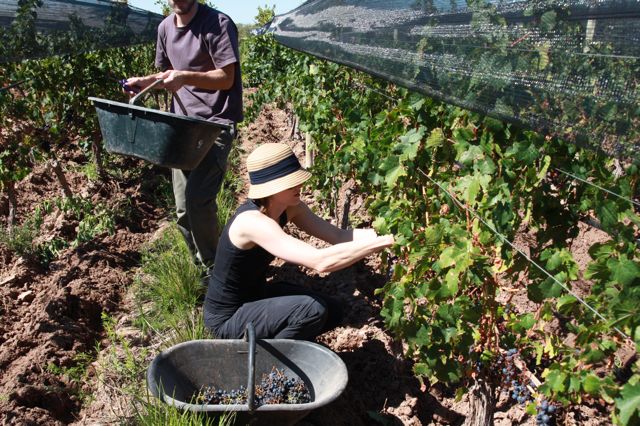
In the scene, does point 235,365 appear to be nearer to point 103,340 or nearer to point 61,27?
point 103,340

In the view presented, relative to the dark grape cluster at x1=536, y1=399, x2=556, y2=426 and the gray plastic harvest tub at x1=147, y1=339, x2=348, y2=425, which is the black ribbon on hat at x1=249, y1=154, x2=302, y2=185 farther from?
the dark grape cluster at x1=536, y1=399, x2=556, y2=426

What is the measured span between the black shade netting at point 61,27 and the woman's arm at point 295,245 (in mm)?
1928

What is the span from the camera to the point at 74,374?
10.5ft

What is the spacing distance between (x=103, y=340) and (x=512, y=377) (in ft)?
6.97

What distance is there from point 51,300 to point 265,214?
1.56 m

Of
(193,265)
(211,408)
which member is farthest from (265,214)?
(193,265)

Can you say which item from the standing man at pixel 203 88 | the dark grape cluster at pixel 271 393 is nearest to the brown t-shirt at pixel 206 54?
the standing man at pixel 203 88

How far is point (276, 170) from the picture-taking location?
275 centimetres

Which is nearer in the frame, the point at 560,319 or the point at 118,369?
the point at 118,369

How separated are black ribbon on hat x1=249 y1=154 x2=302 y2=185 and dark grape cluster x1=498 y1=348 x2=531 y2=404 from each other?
3.60ft

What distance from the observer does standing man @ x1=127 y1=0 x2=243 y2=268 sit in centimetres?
357

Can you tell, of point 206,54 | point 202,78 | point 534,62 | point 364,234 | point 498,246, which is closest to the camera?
point 534,62

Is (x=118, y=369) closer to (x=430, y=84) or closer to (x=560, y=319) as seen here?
(x=430, y=84)

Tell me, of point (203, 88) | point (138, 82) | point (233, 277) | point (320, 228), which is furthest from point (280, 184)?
point (138, 82)
